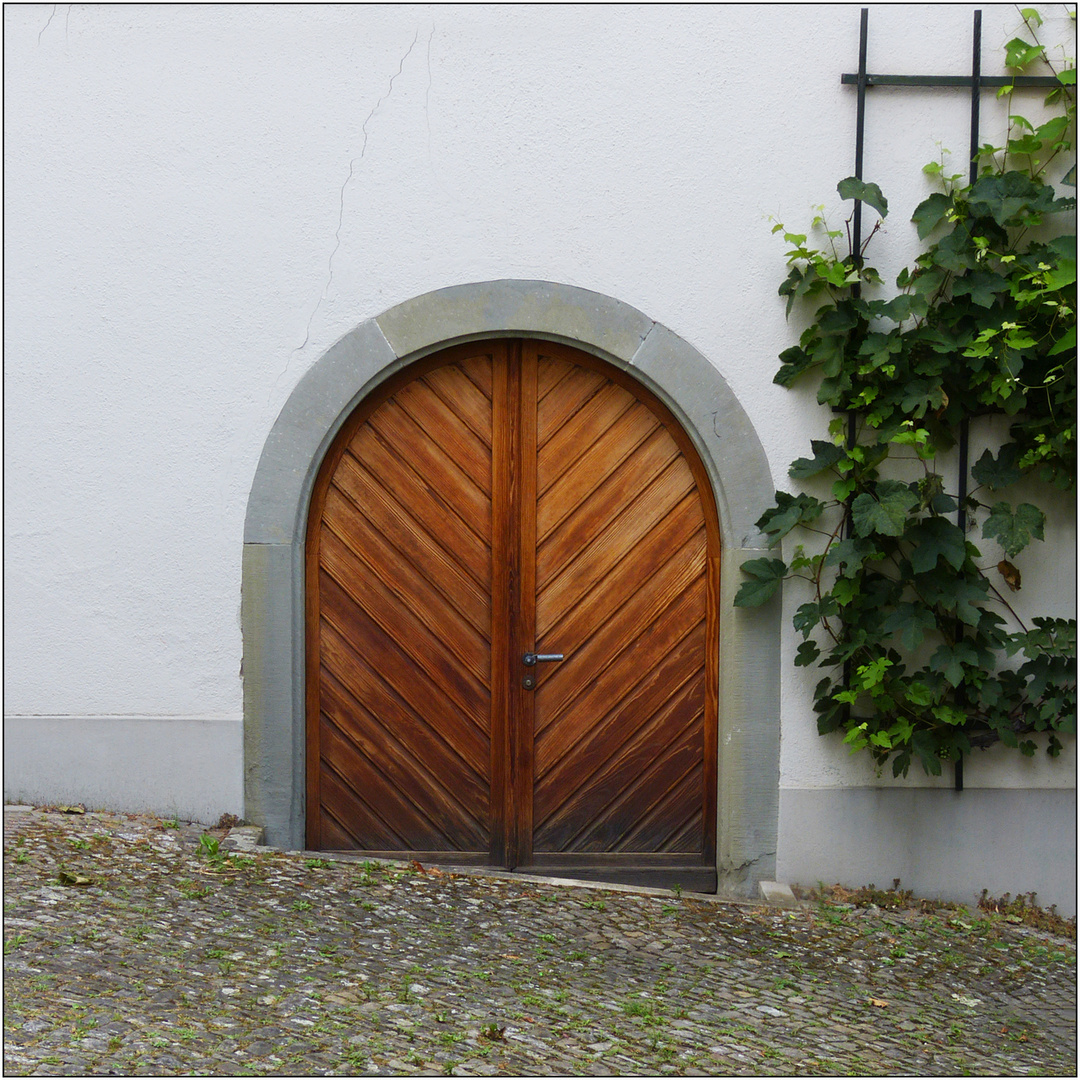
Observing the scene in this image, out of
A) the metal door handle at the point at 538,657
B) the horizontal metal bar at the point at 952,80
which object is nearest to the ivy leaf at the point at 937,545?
the metal door handle at the point at 538,657

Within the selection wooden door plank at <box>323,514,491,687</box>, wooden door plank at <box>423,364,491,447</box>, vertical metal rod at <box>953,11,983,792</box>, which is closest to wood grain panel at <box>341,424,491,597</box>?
wooden door plank at <box>323,514,491,687</box>

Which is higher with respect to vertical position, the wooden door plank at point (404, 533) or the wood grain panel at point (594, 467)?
the wood grain panel at point (594, 467)

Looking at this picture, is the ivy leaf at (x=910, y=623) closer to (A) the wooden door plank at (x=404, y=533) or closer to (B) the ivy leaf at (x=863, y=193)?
(B) the ivy leaf at (x=863, y=193)

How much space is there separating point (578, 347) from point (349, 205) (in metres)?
1.13

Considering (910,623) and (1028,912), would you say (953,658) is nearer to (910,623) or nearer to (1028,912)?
(910,623)

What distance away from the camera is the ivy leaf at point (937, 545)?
4.33 meters

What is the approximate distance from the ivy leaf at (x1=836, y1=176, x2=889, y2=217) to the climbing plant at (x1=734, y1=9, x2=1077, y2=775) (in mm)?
10

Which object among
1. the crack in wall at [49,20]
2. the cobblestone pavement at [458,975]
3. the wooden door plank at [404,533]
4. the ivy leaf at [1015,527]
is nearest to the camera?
the cobblestone pavement at [458,975]

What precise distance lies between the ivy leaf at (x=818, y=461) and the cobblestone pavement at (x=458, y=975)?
5.91 feet

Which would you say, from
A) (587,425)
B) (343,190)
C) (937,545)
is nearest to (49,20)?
(343,190)

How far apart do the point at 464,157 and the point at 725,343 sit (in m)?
1.34

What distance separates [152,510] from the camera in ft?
15.3

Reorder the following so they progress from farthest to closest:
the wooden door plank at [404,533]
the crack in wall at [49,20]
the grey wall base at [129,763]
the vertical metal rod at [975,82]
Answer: the wooden door plank at [404,533] → the grey wall base at [129,763] → the crack in wall at [49,20] → the vertical metal rod at [975,82]

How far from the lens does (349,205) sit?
14.9ft
